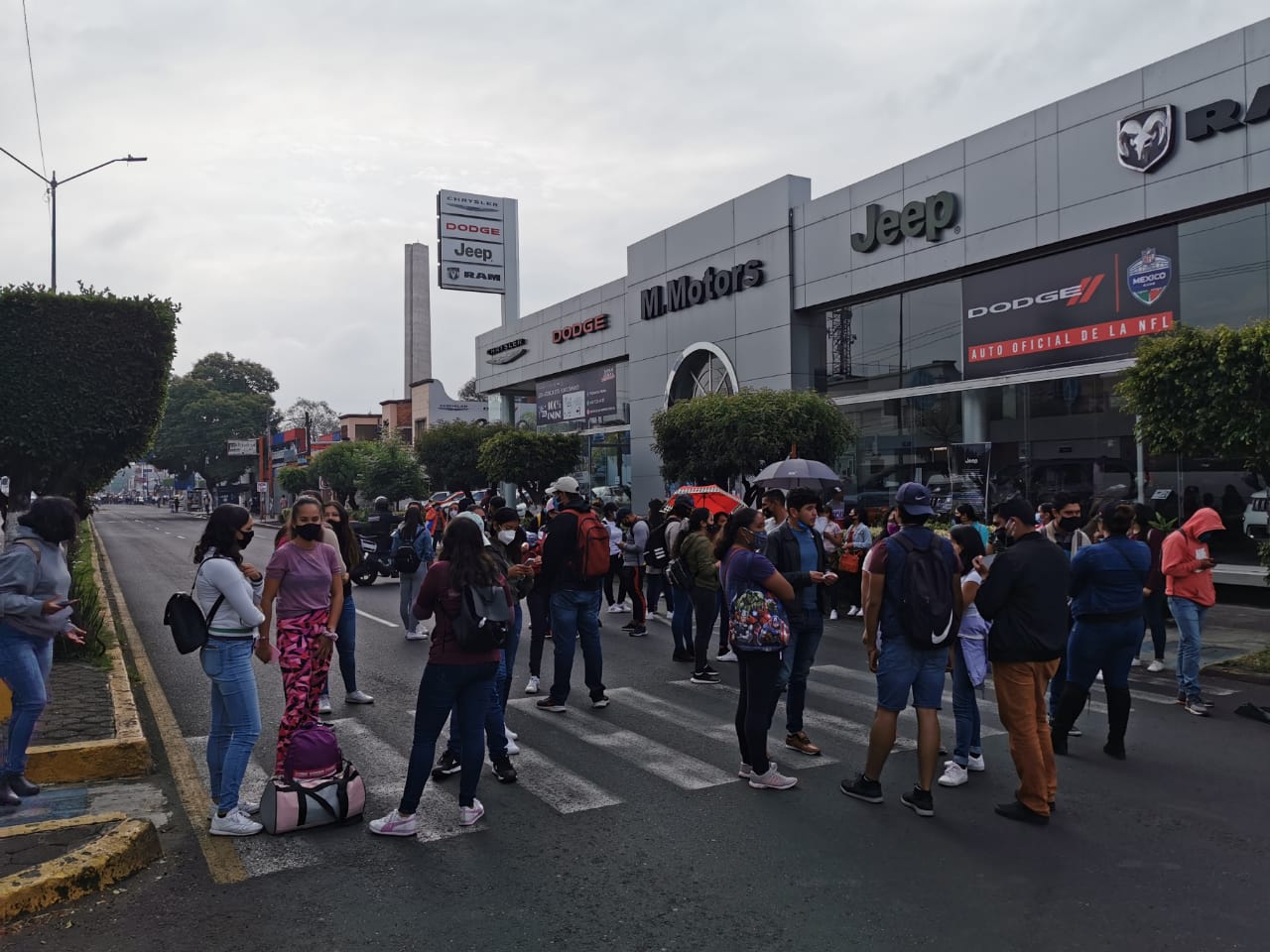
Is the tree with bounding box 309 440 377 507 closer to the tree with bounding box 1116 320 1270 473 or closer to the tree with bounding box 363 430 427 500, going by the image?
the tree with bounding box 363 430 427 500

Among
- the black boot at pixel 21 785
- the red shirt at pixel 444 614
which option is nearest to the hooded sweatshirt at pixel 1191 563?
the red shirt at pixel 444 614

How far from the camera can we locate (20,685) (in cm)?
552

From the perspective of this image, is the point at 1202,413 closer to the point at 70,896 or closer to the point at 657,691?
the point at 657,691

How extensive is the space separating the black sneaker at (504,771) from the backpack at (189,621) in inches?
77.3

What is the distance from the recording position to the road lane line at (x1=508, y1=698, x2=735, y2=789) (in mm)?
6000

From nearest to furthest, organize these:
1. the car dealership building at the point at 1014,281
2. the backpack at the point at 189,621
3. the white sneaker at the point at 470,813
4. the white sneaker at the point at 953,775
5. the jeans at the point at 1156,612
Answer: the backpack at the point at 189,621
the white sneaker at the point at 470,813
the white sneaker at the point at 953,775
the jeans at the point at 1156,612
the car dealership building at the point at 1014,281

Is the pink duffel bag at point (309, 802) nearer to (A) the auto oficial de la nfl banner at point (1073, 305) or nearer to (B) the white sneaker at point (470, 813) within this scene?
(B) the white sneaker at point (470, 813)

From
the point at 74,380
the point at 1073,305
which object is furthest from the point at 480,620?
the point at 1073,305

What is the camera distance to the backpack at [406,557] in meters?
11.0

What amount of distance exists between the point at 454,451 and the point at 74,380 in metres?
33.4

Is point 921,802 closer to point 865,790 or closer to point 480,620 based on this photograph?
point 865,790

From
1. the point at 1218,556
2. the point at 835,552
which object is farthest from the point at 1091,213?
the point at 835,552

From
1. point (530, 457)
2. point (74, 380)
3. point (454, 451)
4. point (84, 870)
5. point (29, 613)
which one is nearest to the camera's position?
point (84, 870)

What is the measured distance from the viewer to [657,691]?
28.6ft
